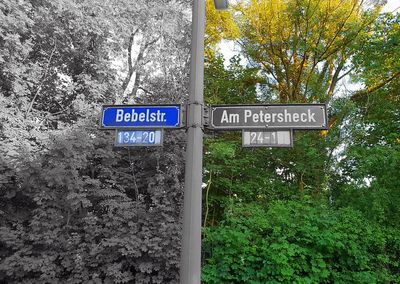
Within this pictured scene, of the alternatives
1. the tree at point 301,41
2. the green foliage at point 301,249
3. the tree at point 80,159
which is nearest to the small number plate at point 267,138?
the green foliage at point 301,249

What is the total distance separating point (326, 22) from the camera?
41.2 feet

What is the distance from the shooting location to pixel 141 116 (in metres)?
3.94

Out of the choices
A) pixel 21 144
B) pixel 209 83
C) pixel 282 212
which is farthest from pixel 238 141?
pixel 21 144

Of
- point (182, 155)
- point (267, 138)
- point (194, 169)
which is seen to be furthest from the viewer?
point (182, 155)

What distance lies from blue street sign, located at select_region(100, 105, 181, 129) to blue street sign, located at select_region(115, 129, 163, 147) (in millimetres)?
66

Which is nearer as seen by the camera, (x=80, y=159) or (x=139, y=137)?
(x=139, y=137)

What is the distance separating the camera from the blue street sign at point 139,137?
3.82 m

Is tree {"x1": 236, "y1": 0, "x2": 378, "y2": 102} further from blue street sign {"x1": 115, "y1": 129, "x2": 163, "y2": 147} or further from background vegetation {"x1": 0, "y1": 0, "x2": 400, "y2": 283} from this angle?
blue street sign {"x1": 115, "y1": 129, "x2": 163, "y2": 147}

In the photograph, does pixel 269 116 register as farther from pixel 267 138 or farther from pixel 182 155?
pixel 182 155

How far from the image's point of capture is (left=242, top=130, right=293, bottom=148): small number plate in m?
3.80

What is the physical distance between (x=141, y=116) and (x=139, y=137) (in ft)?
0.80

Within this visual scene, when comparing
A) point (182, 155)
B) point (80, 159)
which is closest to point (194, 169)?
point (80, 159)

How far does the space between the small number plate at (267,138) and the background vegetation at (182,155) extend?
374cm

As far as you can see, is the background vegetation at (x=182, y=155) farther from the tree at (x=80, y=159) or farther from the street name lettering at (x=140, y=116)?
the street name lettering at (x=140, y=116)
